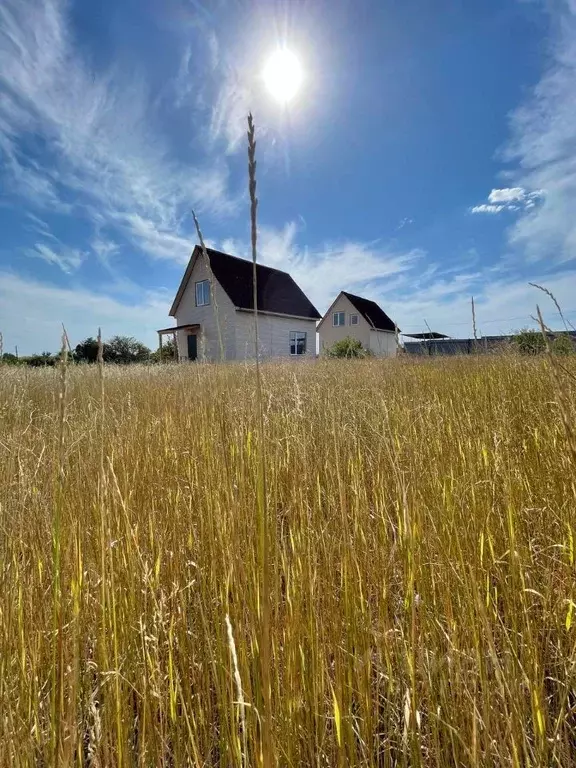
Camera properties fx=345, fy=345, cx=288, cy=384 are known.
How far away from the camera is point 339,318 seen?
28.8 m

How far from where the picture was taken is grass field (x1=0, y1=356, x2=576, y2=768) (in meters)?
0.69

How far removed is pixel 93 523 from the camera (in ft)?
4.78

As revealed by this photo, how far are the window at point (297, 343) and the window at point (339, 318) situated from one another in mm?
8573

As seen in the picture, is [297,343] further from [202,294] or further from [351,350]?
[351,350]

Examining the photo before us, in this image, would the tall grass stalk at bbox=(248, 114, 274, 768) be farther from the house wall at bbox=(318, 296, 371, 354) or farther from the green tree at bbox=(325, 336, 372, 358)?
the house wall at bbox=(318, 296, 371, 354)

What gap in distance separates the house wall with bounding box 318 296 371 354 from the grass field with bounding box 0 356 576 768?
1009 inches

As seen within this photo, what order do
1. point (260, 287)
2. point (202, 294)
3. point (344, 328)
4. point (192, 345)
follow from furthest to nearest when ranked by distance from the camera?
1. point (344, 328)
2. point (260, 287)
3. point (192, 345)
4. point (202, 294)

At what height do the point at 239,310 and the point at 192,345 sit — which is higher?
the point at 239,310

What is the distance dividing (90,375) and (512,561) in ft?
19.5

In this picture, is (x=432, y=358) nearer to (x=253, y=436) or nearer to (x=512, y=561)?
(x=253, y=436)

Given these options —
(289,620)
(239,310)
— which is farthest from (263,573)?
(239,310)

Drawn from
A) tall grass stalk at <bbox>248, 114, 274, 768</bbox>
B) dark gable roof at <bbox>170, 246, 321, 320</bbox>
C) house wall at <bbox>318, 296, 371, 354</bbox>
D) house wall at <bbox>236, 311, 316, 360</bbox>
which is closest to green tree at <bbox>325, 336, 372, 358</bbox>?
house wall at <bbox>236, 311, 316, 360</bbox>

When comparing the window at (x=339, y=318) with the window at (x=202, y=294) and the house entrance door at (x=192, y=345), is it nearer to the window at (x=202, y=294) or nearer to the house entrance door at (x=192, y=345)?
the window at (x=202, y=294)

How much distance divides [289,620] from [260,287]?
68.3ft
